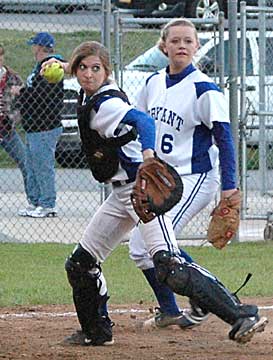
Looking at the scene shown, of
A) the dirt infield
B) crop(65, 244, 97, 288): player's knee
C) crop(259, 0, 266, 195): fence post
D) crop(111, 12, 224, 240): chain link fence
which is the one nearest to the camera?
the dirt infield

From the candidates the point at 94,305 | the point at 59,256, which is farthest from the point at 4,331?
the point at 59,256

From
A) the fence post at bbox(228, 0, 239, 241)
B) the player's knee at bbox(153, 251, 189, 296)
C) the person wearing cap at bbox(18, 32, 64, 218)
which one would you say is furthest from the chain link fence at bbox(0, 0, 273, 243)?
the player's knee at bbox(153, 251, 189, 296)

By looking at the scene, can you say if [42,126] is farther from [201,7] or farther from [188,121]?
[201,7]

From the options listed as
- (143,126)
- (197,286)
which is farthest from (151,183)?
(197,286)

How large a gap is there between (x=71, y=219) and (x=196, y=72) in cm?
571

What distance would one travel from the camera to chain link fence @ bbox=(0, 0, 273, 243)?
11.6 meters

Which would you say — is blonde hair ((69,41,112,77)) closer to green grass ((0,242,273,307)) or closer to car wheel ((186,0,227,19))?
green grass ((0,242,273,307))

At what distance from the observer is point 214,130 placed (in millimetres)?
6938

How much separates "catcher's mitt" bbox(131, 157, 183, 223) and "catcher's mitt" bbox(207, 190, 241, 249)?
1.93 feet

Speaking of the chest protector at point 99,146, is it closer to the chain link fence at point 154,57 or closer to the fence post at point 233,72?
the chain link fence at point 154,57

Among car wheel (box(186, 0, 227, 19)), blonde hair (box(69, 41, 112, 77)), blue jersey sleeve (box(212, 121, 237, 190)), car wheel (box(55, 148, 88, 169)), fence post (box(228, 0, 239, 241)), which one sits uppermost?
blonde hair (box(69, 41, 112, 77))

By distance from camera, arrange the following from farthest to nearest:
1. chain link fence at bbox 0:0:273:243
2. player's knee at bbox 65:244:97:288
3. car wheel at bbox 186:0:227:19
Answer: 1. car wheel at bbox 186:0:227:19
2. chain link fence at bbox 0:0:273:243
3. player's knee at bbox 65:244:97:288

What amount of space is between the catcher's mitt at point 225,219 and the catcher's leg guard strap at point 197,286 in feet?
2.03

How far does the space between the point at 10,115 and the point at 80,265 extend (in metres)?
6.05
